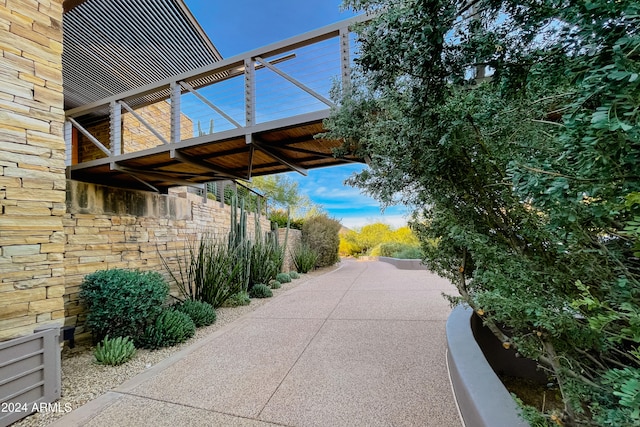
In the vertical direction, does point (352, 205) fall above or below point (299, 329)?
above

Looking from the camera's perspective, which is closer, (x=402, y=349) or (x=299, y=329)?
(x=402, y=349)

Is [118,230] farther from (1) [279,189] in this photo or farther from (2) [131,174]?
(1) [279,189]

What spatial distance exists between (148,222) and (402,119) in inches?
175

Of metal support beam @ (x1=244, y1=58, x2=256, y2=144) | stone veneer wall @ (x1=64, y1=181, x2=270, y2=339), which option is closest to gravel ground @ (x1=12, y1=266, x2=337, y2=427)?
stone veneer wall @ (x1=64, y1=181, x2=270, y2=339)

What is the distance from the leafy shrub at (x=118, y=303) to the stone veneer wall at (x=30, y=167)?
1.99 feet

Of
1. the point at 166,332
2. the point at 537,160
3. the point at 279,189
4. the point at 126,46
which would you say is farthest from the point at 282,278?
the point at 537,160

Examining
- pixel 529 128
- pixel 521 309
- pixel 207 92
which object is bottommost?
pixel 521 309

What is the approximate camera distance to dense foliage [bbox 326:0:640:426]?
844mm

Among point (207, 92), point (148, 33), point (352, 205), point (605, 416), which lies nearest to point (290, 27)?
point (148, 33)

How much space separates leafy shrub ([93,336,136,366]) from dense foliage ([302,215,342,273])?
8.10m

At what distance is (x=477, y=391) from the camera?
1.69 m

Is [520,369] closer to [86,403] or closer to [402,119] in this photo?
[402,119]

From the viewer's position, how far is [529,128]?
1531 millimetres

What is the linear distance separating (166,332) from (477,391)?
3257mm
